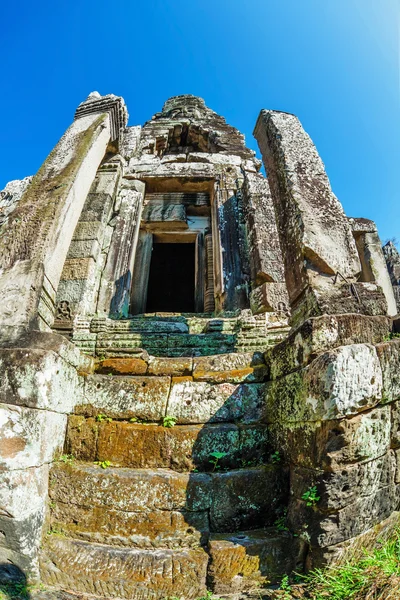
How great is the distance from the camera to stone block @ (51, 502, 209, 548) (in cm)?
218

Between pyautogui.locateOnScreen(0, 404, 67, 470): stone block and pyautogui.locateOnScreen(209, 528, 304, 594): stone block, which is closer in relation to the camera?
pyautogui.locateOnScreen(209, 528, 304, 594): stone block

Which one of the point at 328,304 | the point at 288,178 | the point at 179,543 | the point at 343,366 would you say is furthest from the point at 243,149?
the point at 179,543

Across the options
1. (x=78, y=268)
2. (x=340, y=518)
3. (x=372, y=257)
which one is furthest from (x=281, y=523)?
(x=372, y=257)

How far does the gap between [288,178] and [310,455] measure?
2719 mm

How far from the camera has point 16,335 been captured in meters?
2.73

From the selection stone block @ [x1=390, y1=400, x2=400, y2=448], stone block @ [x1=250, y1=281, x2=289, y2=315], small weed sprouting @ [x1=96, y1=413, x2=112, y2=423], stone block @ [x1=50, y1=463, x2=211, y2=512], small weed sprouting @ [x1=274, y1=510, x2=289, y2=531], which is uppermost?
stone block @ [x1=250, y1=281, x2=289, y2=315]

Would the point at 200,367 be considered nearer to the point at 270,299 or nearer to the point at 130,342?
the point at 130,342

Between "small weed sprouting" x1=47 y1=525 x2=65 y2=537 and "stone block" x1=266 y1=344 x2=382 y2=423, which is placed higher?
"stone block" x1=266 y1=344 x2=382 y2=423

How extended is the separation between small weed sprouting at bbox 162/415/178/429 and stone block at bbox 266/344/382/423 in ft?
3.11

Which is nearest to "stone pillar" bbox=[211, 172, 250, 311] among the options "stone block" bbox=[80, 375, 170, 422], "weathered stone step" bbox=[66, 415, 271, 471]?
"stone block" bbox=[80, 375, 170, 422]

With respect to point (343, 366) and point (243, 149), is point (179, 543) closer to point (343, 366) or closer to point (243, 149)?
point (343, 366)

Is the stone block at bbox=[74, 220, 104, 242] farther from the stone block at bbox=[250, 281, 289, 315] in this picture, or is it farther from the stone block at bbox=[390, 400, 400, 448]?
the stone block at bbox=[390, 400, 400, 448]

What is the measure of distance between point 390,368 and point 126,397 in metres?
2.04

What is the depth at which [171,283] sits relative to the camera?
14.0m
